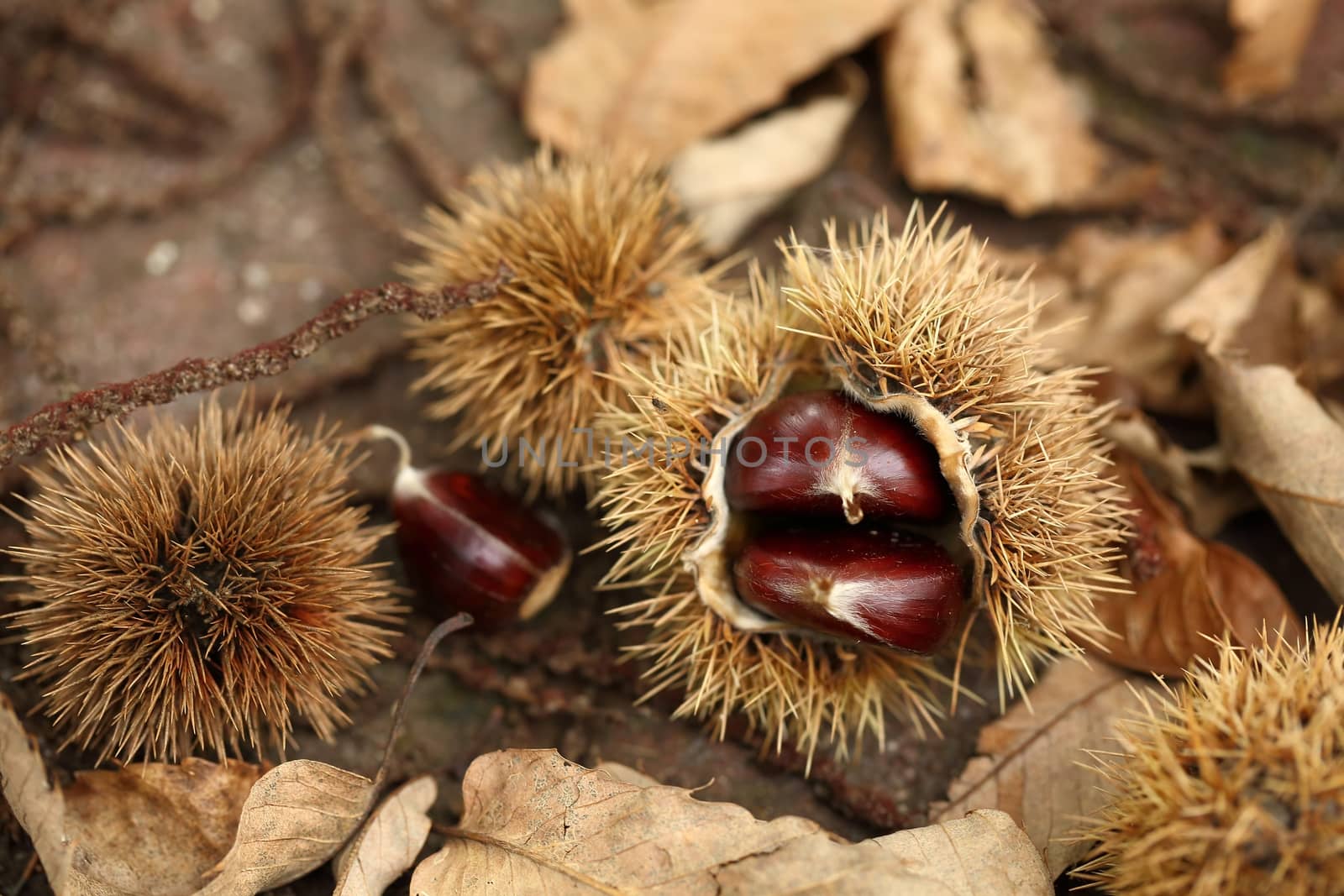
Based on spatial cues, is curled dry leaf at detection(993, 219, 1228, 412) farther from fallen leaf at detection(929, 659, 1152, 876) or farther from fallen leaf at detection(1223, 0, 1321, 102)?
fallen leaf at detection(929, 659, 1152, 876)

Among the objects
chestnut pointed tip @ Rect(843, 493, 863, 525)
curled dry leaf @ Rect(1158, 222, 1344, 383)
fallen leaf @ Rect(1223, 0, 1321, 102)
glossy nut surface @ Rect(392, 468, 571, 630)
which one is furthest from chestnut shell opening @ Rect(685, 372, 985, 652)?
fallen leaf @ Rect(1223, 0, 1321, 102)

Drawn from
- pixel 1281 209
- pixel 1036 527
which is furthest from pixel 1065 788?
pixel 1281 209

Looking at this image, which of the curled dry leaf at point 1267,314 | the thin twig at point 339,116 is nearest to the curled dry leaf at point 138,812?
the thin twig at point 339,116

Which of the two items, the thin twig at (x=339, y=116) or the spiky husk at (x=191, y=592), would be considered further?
the thin twig at (x=339, y=116)

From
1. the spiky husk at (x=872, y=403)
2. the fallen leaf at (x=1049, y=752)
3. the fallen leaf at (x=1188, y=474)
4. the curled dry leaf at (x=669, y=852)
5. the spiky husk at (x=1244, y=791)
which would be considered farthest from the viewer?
the fallen leaf at (x=1188, y=474)

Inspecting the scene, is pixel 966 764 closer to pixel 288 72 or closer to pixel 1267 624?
pixel 1267 624

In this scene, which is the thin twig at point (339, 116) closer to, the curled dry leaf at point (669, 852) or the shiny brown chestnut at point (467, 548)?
the shiny brown chestnut at point (467, 548)
